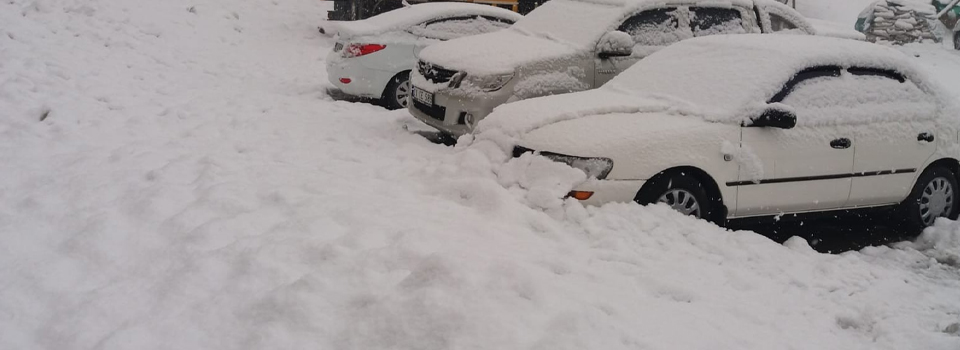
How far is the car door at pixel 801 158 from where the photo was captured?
17.7 ft

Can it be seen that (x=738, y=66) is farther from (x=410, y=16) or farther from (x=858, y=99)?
(x=410, y=16)

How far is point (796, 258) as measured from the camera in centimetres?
494

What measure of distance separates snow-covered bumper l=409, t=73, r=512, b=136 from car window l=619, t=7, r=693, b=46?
5.27 feet

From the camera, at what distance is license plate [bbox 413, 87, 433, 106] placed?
765cm

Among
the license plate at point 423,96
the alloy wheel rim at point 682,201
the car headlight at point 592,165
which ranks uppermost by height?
the car headlight at point 592,165

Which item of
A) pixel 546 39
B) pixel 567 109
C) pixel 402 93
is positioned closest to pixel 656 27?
pixel 546 39

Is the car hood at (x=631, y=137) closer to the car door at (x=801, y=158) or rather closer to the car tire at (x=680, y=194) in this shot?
the car tire at (x=680, y=194)

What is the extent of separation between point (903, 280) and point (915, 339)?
1157 mm

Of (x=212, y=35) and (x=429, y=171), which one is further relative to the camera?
(x=212, y=35)

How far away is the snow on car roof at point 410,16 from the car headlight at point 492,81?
2.94 m

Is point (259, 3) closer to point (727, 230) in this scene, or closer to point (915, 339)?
point (727, 230)

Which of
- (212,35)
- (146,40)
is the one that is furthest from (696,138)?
(212,35)

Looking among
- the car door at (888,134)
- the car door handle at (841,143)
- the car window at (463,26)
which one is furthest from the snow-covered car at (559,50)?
the car door handle at (841,143)

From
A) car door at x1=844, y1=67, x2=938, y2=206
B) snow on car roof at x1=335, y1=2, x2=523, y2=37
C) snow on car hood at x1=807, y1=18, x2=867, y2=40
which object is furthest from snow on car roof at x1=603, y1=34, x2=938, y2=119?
snow on car hood at x1=807, y1=18, x2=867, y2=40
